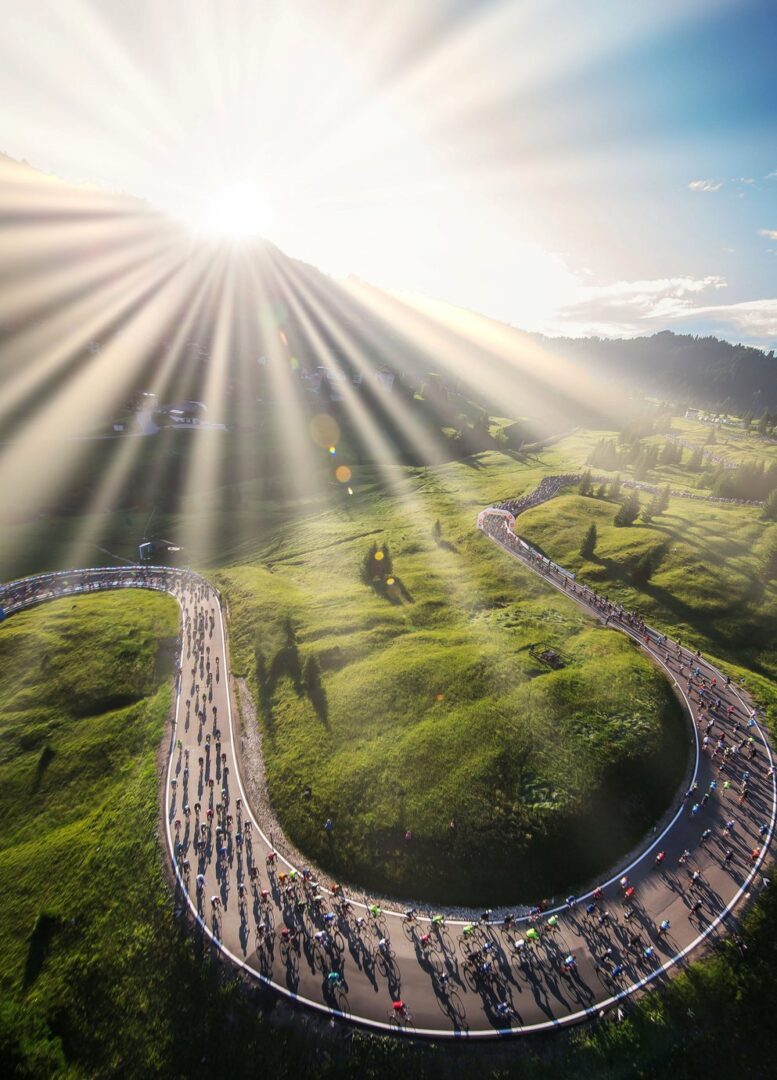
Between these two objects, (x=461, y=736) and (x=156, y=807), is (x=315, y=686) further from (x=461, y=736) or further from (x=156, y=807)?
(x=156, y=807)

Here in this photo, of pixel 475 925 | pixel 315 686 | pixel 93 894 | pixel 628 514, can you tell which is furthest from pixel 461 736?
pixel 628 514

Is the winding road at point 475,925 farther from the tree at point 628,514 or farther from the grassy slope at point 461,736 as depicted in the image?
the tree at point 628,514

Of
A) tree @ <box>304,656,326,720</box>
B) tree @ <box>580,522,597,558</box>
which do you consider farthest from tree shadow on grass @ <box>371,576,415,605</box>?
tree @ <box>580,522,597,558</box>

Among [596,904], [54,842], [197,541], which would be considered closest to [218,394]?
[197,541]

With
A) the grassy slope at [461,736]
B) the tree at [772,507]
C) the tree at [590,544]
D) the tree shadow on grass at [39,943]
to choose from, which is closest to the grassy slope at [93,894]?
the tree shadow on grass at [39,943]

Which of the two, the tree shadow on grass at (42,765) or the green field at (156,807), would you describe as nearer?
the green field at (156,807)

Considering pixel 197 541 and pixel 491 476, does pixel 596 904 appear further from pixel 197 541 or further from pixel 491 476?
pixel 491 476
